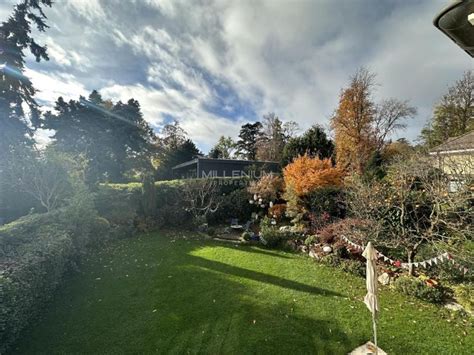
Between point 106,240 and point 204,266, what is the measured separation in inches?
247

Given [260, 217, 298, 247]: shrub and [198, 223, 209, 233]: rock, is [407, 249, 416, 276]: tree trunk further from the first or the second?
[198, 223, 209, 233]: rock

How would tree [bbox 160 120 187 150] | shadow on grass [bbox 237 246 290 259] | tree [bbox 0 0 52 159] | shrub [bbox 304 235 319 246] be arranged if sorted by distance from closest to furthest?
shadow on grass [bbox 237 246 290 259] → shrub [bbox 304 235 319 246] → tree [bbox 0 0 52 159] → tree [bbox 160 120 187 150]

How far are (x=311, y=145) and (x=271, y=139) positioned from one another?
15.1 m

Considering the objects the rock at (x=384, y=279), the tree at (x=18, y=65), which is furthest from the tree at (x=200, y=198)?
the tree at (x=18, y=65)

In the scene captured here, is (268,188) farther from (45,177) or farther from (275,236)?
(45,177)

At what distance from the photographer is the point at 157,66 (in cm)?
1120

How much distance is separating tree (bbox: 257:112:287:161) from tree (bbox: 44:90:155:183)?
58.6ft

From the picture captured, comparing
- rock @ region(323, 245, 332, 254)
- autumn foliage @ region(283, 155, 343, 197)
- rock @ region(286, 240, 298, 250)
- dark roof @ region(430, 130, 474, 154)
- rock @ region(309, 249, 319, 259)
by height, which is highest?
dark roof @ region(430, 130, 474, 154)

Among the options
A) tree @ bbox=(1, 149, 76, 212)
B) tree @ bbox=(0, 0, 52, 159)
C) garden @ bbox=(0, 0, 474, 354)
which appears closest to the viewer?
garden @ bbox=(0, 0, 474, 354)

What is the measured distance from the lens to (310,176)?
1331 centimetres

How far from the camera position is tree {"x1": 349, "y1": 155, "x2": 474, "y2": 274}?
24.6 ft

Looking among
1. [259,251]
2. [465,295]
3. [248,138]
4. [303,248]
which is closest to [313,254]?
[303,248]

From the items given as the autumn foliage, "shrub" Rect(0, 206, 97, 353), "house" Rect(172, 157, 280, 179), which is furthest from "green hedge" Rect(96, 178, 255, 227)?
"house" Rect(172, 157, 280, 179)

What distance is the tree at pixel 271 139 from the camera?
3456 cm
